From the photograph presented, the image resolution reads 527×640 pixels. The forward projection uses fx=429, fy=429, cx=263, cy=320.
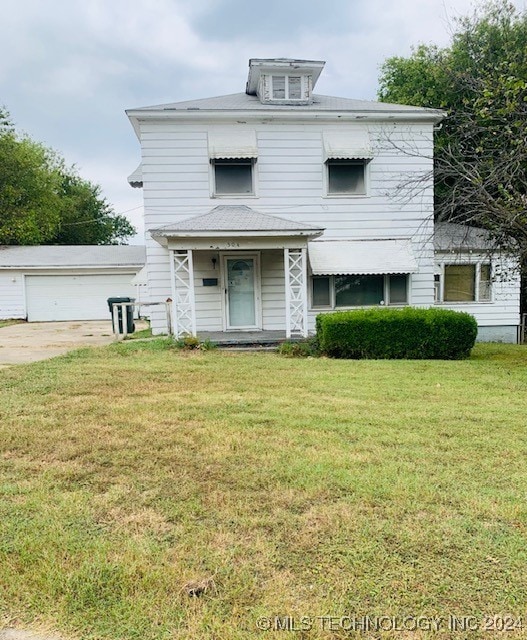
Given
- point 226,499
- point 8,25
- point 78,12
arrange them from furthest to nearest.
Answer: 1. point 8,25
2. point 78,12
3. point 226,499

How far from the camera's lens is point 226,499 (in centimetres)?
294

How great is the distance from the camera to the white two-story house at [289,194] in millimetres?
12133

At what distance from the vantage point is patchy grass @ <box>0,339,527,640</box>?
1.98 meters

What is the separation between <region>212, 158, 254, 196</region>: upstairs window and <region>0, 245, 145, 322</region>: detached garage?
964cm

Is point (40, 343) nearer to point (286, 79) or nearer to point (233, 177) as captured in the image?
point (233, 177)

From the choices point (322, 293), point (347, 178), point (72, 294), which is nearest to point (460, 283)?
point (322, 293)

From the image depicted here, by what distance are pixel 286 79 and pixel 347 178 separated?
12.0 feet

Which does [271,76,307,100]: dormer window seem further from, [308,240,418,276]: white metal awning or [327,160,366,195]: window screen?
[308,240,418,276]: white metal awning

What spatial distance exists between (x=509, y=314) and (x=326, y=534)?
547 inches

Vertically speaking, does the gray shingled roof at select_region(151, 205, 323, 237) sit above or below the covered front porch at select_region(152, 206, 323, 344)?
above

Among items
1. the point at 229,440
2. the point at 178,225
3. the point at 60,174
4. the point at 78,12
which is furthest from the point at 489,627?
the point at 60,174

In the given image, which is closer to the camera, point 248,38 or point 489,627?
point 489,627

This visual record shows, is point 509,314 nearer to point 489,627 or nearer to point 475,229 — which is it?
point 475,229

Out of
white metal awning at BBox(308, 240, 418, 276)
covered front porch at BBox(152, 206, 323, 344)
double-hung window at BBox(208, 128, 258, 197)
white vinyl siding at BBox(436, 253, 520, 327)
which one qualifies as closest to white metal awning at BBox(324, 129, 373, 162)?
double-hung window at BBox(208, 128, 258, 197)
